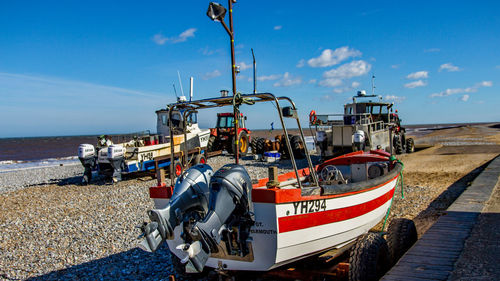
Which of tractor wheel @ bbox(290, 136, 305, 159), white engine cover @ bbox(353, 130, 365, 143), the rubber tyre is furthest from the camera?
tractor wheel @ bbox(290, 136, 305, 159)

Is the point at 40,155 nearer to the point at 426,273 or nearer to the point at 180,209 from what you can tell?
the point at 180,209

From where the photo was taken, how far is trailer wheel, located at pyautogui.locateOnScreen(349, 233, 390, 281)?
4.23 metres

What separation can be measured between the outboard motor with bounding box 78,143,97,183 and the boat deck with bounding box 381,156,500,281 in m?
13.4

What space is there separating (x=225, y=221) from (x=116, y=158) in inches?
437

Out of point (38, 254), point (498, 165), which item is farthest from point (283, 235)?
point (498, 165)

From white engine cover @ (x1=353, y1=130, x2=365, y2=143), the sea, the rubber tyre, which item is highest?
white engine cover @ (x1=353, y1=130, x2=365, y2=143)

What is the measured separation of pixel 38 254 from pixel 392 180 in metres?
7.08

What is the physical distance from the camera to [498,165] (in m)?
11.6

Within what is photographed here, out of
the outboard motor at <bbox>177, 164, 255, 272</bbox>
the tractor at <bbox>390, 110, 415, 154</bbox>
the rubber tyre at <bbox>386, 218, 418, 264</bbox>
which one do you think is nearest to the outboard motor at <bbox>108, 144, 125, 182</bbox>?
the outboard motor at <bbox>177, 164, 255, 272</bbox>

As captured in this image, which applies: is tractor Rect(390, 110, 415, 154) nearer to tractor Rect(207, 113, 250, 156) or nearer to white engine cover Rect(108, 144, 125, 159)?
tractor Rect(207, 113, 250, 156)

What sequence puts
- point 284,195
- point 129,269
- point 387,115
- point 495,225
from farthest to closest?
1. point 387,115
2. point 129,269
3. point 495,225
4. point 284,195

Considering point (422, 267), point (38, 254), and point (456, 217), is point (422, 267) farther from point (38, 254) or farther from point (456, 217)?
point (38, 254)

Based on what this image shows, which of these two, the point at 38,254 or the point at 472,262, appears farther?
the point at 38,254

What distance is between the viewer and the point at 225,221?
12.6 ft
